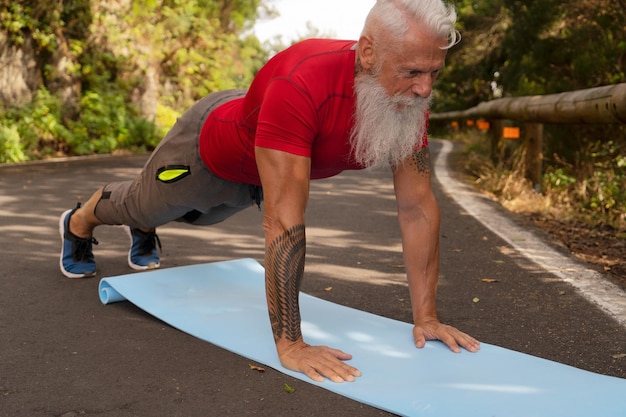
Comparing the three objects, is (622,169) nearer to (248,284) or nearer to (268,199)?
(248,284)

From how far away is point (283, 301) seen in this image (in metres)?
3.35

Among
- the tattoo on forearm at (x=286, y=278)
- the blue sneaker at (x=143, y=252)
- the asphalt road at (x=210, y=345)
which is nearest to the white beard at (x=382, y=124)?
the tattoo on forearm at (x=286, y=278)

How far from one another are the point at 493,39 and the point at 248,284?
22085 millimetres

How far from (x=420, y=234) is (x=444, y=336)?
1.56 ft

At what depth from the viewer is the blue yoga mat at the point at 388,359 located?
2.95m

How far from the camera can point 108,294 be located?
432 centimetres

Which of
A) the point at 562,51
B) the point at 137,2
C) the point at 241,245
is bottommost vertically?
the point at 241,245

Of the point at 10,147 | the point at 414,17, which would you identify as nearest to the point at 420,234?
the point at 414,17

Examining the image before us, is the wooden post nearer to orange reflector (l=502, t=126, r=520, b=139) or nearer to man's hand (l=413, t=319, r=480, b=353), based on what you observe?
orange reflector (l=502, t=126, r=520, b=139)

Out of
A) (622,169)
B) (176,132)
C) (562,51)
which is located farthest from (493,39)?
(176,132)

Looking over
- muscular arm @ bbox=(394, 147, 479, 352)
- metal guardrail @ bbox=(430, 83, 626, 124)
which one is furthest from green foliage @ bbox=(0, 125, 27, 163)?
muscular arm @ bbox=(394, 147, 479, 352)

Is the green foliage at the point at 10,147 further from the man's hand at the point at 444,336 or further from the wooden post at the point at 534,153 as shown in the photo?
the man's hand at the point at 444,336

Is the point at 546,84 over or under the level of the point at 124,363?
over

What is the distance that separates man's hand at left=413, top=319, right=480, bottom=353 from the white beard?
2.49 feet
